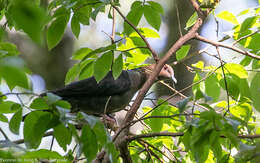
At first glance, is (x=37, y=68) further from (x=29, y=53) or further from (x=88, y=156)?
(x=88, y=156)

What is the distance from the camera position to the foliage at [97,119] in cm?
106

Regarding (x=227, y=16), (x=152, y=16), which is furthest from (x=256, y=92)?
(x=152, y=16)

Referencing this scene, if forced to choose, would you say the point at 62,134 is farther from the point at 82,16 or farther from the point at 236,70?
the point at 236,70

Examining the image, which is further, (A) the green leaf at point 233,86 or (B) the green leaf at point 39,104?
(A) the green leaf at point 233,86

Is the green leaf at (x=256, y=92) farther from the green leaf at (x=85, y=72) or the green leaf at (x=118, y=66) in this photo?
the green leaf at (x=85, y=72)

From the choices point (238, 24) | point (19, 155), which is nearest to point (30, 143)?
point (19, 155)

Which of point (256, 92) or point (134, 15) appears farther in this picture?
point (134, 15)

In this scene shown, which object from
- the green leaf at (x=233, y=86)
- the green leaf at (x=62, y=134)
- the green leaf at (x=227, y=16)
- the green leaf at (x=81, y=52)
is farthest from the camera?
the green leaf at (x=227, y=16)

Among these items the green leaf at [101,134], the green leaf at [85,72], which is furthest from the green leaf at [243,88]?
the green leaf at [101,134]

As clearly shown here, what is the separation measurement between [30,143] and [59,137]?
16cm

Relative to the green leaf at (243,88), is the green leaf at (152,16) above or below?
above

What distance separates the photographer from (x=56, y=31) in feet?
5.99

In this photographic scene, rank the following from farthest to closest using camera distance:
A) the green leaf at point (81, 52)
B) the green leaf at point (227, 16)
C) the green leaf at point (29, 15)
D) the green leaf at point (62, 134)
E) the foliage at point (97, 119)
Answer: the green leaf at point (227, 16)
the green leaf at point (81, 52)
the green leaf at point (62, 134)
the foliage at point (97, 119)
the green leaf at point (29, 15)

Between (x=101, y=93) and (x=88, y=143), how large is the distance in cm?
232
